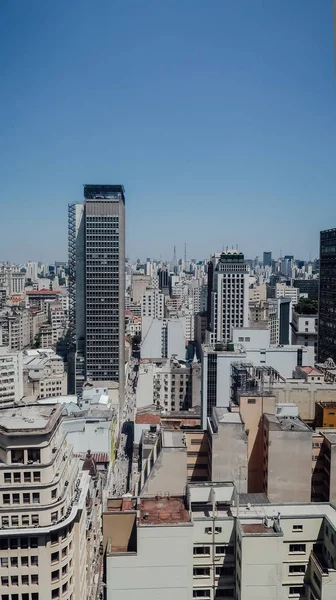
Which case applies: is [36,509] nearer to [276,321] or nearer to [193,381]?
[193,381]

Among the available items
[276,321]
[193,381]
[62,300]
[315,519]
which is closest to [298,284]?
[276,321]

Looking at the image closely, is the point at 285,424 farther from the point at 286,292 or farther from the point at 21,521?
the point at 286,292

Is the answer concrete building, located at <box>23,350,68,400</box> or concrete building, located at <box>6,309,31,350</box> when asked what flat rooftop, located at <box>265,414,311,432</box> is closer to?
concrete building, located at <box>23,350,68,400</box>

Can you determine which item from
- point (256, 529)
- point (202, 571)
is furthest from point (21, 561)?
point (256, 529)

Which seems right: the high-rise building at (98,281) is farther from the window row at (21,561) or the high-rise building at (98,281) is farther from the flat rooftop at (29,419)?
the window row at (21,561)

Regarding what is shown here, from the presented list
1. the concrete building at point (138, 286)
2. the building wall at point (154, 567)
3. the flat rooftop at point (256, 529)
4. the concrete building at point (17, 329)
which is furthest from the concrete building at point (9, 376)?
the concrete building at point (138, 286)
